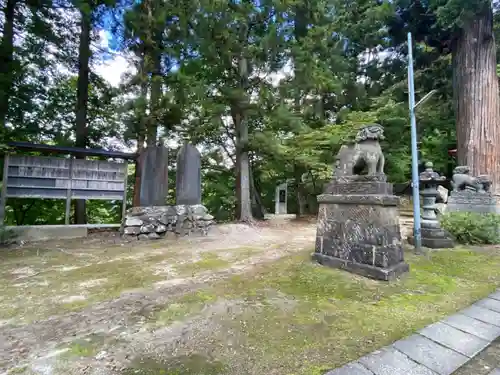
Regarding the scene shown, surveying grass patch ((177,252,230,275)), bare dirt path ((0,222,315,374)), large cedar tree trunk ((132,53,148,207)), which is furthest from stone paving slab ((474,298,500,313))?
large cedar tree trunk ((132,53,148,207))

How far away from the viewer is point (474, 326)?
164 cm

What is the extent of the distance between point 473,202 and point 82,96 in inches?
375

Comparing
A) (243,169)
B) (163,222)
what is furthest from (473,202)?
(163,222)

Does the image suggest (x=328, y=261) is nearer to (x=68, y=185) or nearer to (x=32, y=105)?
(x=68, y=185)

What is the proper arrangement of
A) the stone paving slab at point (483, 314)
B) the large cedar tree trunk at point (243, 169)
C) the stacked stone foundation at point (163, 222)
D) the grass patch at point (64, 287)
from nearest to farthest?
the stone paving slab at point (483, 314) → the grass patch at point (64, 287) → the stacked stone foundation at point (163, 222) → the large cedar tree trunk at point (243, 169)

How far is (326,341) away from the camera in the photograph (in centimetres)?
149

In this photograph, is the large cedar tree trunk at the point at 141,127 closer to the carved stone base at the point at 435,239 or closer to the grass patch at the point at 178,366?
the grass patch at the point at 178,366

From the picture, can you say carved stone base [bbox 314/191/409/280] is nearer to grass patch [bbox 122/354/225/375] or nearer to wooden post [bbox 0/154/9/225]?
grass patch [bbox 122/354/225/375]

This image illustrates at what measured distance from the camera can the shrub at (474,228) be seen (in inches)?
172

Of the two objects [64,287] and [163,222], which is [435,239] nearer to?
[163,222]

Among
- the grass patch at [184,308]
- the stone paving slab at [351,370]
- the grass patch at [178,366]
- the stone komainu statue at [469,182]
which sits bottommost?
the grass patch at [184,308]

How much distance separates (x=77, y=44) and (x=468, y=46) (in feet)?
34.1

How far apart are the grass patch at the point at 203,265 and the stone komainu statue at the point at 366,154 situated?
2011 mm

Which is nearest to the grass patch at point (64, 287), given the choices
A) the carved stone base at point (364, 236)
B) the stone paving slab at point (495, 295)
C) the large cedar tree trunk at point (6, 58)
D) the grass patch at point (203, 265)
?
the grass patch at point (203, 265)
